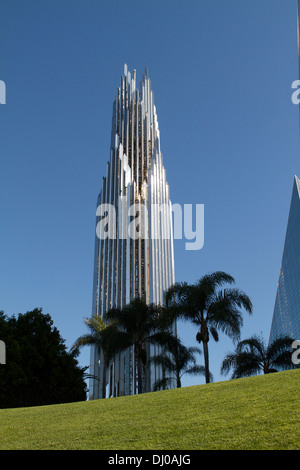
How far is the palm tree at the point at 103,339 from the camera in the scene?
3228cm

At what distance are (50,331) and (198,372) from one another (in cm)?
1079

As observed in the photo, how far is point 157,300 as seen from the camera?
5922cm

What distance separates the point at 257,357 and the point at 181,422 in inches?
725

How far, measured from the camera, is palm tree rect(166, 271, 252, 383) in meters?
27.0

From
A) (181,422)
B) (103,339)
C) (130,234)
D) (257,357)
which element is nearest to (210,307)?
(257,357)

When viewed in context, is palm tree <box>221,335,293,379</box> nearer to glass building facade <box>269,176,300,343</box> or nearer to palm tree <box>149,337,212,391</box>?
palm tree <box>149,337,212,391</box>

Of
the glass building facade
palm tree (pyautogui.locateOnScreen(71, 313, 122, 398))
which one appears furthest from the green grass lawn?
the glass building facade

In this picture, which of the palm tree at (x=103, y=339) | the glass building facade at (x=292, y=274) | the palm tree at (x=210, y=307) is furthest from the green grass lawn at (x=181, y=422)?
the glass building facade at (x=292, y=274)

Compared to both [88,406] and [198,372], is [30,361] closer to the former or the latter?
[198,372]

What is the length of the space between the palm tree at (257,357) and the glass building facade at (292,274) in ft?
213

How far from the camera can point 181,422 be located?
10.8 metres

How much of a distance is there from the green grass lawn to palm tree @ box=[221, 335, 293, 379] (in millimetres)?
12708

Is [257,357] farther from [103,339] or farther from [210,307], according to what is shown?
[103,339]
